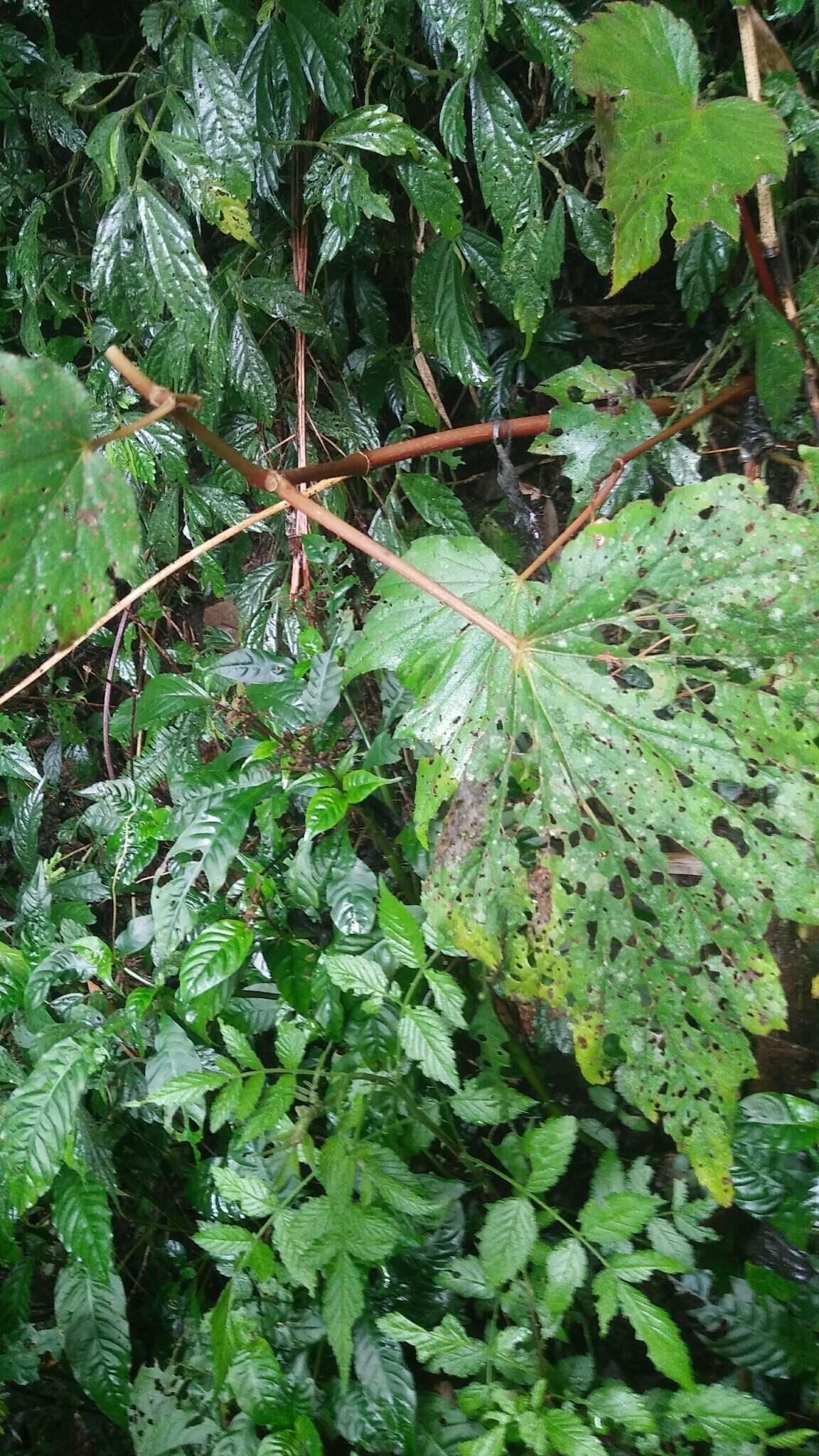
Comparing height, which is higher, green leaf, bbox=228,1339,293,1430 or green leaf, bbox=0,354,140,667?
green leaf, bbox=0,354,140,667

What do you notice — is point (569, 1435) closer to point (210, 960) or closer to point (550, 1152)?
point (550, 1152)

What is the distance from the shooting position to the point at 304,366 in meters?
1.15

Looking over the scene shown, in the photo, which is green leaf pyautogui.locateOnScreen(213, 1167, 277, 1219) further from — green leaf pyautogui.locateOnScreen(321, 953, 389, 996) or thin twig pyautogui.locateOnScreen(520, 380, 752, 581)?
thin twig pyautogui.locateOnScreen(520, 380, 752, 581)

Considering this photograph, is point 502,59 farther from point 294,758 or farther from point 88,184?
point 294,758

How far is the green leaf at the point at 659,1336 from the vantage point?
2.27ft

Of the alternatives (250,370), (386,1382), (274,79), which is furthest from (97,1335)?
(274,79)

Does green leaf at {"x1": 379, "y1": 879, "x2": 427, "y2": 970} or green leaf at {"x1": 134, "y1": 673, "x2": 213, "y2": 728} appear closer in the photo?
green leaf at {"x1": 379, "y1": 879, "x2": 427, "y2": 970}

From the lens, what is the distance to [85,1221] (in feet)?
→ 3.09

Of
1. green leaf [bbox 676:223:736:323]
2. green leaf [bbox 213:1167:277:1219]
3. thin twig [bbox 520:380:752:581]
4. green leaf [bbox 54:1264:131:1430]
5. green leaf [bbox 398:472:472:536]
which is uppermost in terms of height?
green leaf [bbox 676:223:736:323]

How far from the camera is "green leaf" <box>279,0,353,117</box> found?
88 centimetres

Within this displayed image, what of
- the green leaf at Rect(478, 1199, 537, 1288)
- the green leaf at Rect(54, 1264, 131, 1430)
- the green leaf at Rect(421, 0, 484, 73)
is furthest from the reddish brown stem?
the green leaf at Rect(54, 1264, 131, 1430)

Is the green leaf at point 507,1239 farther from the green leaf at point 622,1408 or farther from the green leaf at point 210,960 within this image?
the green leaf at point 210,960

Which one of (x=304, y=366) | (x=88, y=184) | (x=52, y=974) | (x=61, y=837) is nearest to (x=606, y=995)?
(x=52, y=974)

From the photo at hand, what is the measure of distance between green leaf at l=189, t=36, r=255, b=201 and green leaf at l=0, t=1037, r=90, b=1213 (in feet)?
3.21
